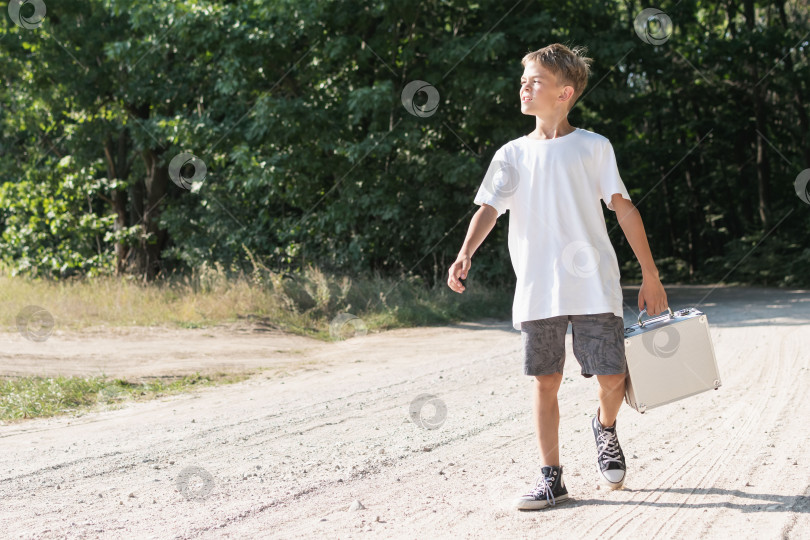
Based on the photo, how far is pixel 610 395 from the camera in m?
3.73

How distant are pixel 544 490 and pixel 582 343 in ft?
2.14

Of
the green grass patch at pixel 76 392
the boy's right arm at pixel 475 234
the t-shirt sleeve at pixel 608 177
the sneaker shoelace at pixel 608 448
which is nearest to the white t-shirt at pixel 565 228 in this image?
the t-shirt sleeve at pixel 608 177

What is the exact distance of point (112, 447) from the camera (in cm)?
514

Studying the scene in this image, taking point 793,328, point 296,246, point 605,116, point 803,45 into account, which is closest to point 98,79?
point 296,246

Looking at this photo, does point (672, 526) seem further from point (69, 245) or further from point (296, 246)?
point (69, 245)

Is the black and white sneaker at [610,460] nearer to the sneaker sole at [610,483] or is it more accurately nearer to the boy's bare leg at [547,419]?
the sneaker sole at [610,483]

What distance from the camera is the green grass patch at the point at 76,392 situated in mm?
6586

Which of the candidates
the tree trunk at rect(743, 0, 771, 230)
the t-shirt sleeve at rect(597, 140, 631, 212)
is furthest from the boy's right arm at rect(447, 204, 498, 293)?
the tree trunk at rect(743, 0, 771, 230)

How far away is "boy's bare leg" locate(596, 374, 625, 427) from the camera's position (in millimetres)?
3701

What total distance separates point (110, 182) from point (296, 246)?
550 cm

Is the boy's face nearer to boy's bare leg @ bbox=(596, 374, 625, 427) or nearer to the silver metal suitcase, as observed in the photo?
the silver metal suitcase

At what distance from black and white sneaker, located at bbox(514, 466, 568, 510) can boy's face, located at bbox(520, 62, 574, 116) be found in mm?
1566

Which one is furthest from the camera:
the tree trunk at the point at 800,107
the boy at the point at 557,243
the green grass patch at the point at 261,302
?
the tree trunk at the point at 800,107

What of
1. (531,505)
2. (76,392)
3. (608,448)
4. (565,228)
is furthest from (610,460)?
(76,392)
